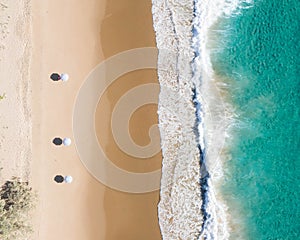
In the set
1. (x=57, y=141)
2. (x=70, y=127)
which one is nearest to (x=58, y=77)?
(x=70, y=127)

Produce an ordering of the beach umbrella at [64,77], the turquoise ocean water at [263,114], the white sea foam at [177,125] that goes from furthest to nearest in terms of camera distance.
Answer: the turquoise ocean water at [263,114], the white sea foam at [177,125], the beach umbrella at [64,77]

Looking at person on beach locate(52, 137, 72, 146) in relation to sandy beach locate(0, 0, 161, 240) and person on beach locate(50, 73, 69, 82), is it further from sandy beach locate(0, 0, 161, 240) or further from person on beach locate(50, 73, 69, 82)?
person on beach locate(50, 73, 69, 82)

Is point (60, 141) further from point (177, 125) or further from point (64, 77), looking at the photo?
point (177, 125)

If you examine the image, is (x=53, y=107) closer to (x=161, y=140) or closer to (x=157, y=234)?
(x=161, y=140)

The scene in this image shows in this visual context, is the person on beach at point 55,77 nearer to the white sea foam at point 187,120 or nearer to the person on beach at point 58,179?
the person on beach at point 58,179

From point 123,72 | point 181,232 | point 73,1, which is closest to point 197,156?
point 181,232

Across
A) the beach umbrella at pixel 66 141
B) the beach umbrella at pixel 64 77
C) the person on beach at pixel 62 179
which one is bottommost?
the person on beach at pixel 62 179

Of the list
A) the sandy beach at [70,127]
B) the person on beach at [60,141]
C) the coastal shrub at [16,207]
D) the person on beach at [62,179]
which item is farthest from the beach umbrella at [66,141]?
the coastal shrub at [16,207]

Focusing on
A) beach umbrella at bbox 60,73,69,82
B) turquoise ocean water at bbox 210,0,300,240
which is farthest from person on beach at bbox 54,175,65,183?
turquoise ocean water at bbox 210,0,300,240
